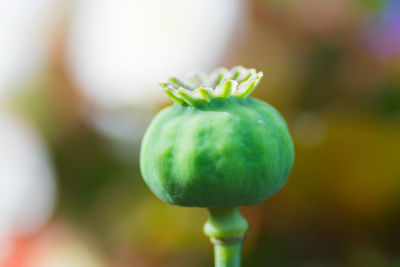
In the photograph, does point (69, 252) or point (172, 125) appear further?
point (69, 252)

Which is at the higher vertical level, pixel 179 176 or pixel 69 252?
pixel 179 176

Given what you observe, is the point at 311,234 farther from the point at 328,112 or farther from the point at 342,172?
the point at 328,112

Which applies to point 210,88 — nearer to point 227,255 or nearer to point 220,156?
point 220,156

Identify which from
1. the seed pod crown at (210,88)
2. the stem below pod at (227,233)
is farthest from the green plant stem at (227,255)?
the seed pod crown at (210,88)

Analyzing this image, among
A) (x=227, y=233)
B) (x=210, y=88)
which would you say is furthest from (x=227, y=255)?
(x=210, y=88)

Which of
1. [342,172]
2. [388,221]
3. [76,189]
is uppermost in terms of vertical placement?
[342,172]

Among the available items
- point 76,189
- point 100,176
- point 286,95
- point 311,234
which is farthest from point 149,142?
point 76,189
